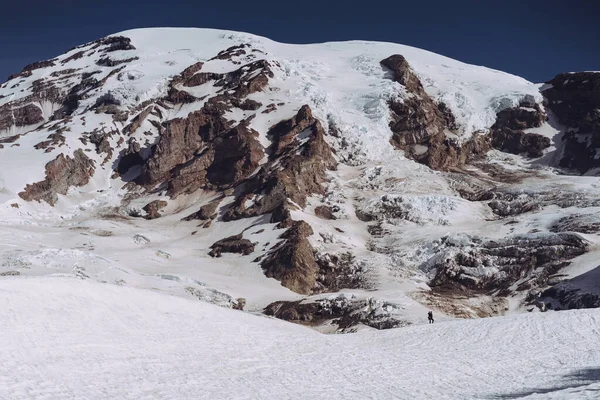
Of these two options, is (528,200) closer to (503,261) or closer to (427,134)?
(503,261)

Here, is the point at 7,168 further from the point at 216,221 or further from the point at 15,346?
the point at 15,346

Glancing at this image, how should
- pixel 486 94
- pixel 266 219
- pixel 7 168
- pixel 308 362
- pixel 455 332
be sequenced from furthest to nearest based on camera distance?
pixel 486 94 → pixel 7 168 → pixel 266 219 → pixel 455 332 → pixel 308 362

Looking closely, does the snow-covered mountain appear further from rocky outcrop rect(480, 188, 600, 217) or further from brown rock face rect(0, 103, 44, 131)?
brown rock face rect(0, 103, 44, 131)

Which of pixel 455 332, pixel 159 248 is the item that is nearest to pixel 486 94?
pixel 159 248

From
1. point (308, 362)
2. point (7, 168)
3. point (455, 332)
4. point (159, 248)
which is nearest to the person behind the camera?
point (308, 362)

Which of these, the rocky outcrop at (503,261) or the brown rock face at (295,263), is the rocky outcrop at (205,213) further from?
the rocky outcrop at (503,261)

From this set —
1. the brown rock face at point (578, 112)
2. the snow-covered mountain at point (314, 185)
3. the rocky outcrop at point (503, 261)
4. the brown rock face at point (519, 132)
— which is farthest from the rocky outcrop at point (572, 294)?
the brown rock face at point (519, 132)
